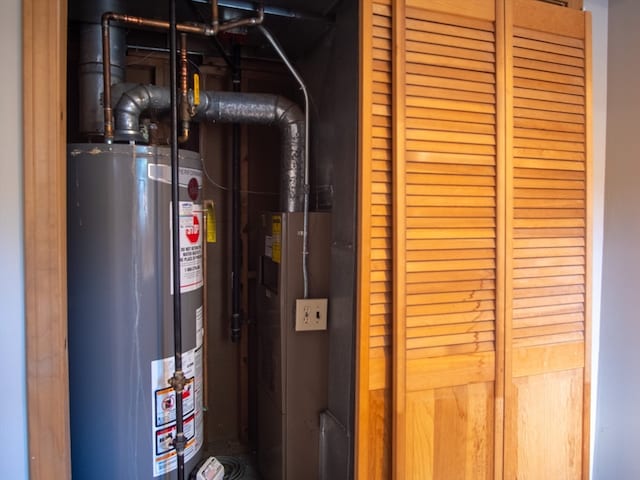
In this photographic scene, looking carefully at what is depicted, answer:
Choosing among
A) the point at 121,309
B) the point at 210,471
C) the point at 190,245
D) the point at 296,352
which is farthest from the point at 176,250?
the point at 210,471

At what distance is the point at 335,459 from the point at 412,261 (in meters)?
0.84

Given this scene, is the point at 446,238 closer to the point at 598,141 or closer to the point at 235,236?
the point at 598,141

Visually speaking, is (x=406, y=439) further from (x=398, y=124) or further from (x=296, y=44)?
(x=296, y=44)

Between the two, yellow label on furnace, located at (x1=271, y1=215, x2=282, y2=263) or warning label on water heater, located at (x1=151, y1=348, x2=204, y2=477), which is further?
yellow label on furnace, located at (x1=271, y1=215, x2=282, y2=263)

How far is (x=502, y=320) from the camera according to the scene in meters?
1.57

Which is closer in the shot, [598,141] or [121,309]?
[121,309]

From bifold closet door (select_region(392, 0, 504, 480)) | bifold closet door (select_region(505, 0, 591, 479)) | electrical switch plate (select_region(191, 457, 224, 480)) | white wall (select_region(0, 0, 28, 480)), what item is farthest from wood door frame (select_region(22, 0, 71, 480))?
bifold closet door (select_region(505, 0, 591, 479))

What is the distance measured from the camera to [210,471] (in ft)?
5.52

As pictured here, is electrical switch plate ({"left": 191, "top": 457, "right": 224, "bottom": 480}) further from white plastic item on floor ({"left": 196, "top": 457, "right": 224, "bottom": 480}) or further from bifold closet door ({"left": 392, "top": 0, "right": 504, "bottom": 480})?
bifold closet door ({"left": 392, "top": 0, "right": 504, "bottom": 480})

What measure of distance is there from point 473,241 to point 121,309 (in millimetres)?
1236

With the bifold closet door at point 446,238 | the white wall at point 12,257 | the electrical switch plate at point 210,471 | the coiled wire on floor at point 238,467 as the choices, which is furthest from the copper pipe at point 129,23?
the coiled wire on floor at point 238,467

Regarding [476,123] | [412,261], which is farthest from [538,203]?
[412,261]

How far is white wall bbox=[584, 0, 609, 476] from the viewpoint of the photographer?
1.95m

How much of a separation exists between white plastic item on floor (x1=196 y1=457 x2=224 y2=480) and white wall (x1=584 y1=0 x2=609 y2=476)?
173 cm
